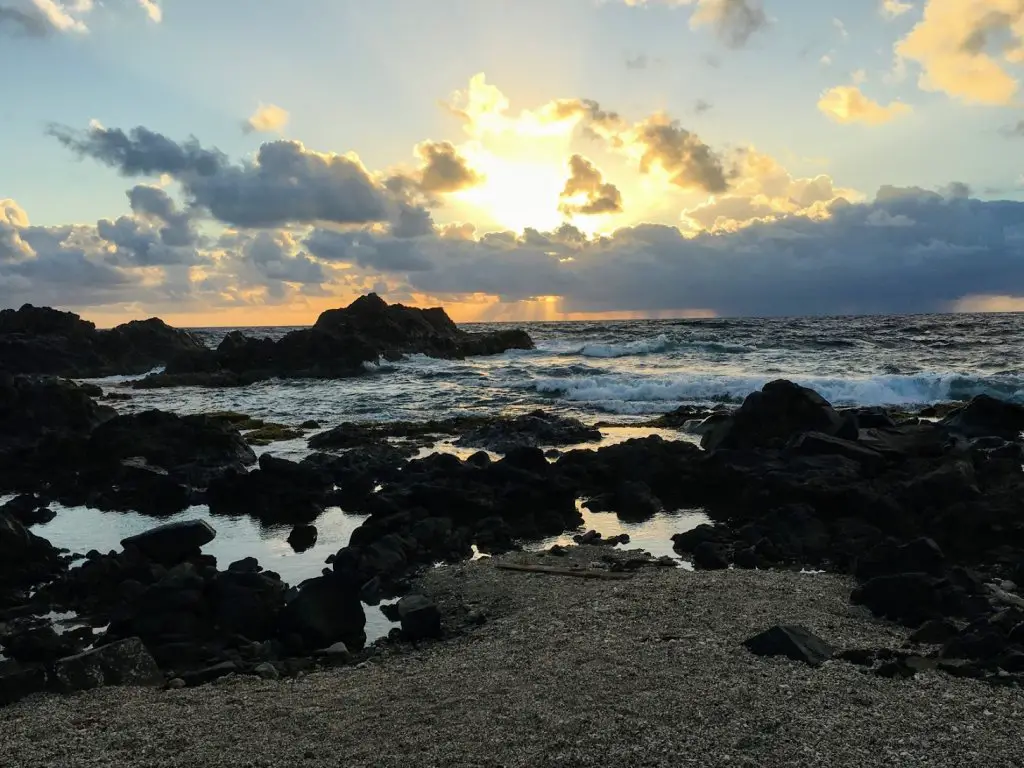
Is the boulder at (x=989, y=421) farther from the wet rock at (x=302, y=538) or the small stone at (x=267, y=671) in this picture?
the small stone at (x=267, y=671)

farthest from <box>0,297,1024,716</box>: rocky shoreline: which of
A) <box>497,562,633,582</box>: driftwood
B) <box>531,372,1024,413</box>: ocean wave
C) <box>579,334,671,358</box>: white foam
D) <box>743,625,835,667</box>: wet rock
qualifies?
<box>579,334,671,358</box>: white foam

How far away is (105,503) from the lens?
17.8m

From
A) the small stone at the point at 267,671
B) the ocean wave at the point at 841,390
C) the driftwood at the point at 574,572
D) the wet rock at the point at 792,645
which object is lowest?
the ocean wave at the point at 841,390

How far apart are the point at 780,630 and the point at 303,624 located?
17.8 ft

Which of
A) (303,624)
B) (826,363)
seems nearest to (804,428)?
(303,624)

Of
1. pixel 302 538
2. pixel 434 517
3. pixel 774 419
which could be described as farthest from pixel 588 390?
pixel 302 538

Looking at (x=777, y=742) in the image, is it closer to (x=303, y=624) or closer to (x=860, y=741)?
(x=860, y=741)

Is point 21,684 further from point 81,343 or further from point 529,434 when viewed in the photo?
point 81,343

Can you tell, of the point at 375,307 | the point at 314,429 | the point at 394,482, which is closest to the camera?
the point at 394,482

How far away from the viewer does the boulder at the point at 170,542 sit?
12594 millimetres

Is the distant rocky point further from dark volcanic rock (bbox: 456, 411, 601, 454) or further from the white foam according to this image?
dark volcanic rock (bbox: 456, 411, 601, 454)

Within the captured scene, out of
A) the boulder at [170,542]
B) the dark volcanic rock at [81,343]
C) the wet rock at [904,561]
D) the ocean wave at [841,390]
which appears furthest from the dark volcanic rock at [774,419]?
the dark volcanic rock at [81,343]

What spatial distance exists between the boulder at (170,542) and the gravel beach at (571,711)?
17.1ft

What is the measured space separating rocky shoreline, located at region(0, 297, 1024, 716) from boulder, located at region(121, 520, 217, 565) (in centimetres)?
4
